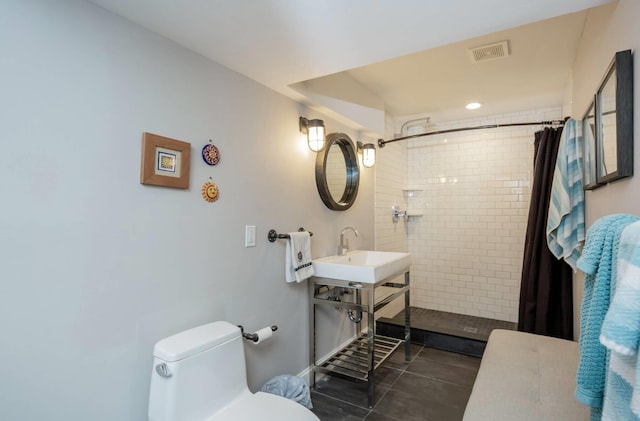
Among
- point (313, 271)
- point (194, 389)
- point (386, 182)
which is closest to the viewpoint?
point (194, 389)

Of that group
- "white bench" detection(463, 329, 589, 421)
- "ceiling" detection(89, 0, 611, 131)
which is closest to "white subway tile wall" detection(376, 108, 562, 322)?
"ceiling" detection(89, 0, 611, 131)

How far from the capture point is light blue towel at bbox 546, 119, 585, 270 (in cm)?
205

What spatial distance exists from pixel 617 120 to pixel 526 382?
1214 millimetres

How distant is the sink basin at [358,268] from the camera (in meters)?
2.17

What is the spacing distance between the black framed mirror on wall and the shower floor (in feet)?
6.64

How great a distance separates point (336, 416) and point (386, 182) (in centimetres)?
241

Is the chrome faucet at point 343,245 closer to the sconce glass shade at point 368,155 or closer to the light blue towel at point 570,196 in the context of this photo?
the sconce glass shade at point 368,155

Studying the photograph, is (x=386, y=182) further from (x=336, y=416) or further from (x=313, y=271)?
(x=336, y=416)

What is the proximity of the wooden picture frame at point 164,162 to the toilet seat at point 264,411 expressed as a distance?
3.47 ft

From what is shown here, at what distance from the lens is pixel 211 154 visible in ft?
5.60

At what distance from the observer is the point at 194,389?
4.51 feet

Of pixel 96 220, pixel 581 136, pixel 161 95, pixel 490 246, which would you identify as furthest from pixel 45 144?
pixel 490 246

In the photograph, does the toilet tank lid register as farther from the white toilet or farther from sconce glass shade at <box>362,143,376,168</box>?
sconce glass shade at <box>362,143,376,168</box>

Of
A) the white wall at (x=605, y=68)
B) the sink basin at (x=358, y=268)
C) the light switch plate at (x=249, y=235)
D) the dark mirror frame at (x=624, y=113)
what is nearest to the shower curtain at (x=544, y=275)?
the white wall at (x=605, y=68)
